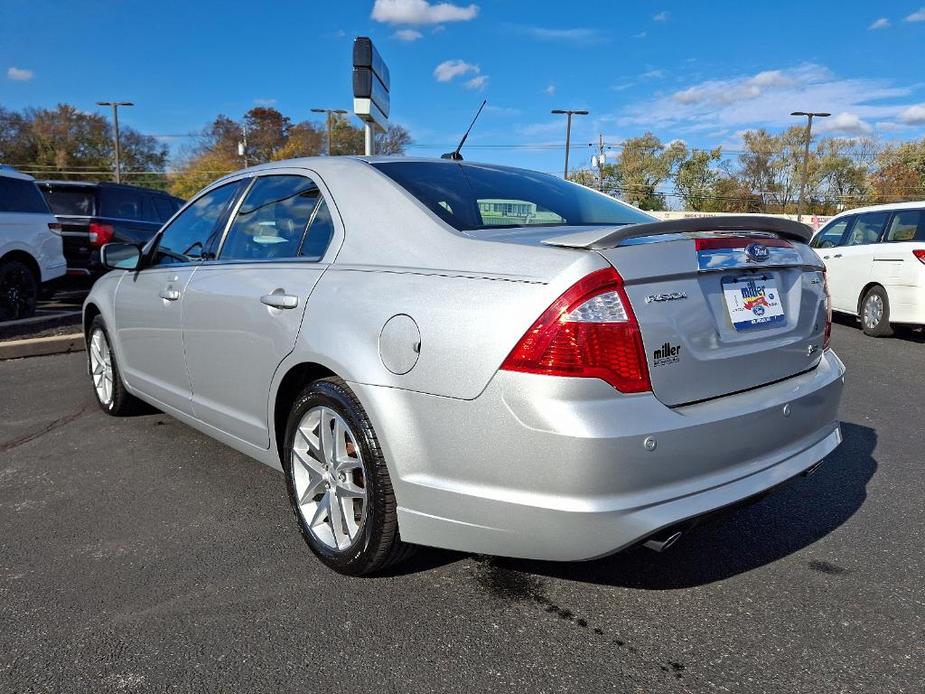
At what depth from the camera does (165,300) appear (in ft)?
12.0

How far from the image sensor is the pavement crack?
163 inches

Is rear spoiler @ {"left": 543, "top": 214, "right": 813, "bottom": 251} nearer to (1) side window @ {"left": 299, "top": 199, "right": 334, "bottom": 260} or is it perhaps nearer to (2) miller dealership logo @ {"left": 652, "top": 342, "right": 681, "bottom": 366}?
(2) miller dealership logo @ {"left": 652, "top": 342, "right": 681, "bottom": 366}

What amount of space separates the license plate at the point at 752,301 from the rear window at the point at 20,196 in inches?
331

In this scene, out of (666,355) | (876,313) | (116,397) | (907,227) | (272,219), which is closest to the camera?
(666,355)

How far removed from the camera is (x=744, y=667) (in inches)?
81.0

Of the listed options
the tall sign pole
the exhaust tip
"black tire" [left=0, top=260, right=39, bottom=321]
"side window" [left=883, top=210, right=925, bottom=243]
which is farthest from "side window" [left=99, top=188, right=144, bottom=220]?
"side window" [left=883, top=210, right=925, bottom=243]

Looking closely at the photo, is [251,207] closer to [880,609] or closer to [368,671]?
[368,671]

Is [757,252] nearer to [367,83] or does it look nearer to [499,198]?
[499,198]

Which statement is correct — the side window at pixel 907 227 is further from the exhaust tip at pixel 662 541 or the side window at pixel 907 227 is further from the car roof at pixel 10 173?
the car roof at pixel 10 173

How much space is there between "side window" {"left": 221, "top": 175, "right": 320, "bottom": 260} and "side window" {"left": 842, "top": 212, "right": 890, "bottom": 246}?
8554 millimetres

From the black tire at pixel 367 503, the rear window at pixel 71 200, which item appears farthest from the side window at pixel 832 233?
the rear window at pixel 71 200

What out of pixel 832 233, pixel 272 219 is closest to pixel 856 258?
pixel 832 233

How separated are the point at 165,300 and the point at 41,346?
426cm

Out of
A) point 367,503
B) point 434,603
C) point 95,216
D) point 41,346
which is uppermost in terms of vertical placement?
point 95,216
